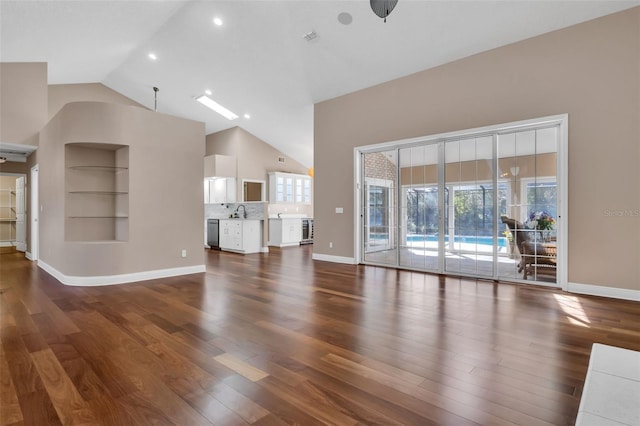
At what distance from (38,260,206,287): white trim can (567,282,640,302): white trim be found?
5469 millimetres

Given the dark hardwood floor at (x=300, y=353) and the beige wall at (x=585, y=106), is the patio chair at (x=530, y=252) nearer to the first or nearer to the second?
the beige wall at (x=585, y=106)

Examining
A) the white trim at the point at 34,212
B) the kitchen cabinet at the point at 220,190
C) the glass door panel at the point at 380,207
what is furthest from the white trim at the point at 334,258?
the white trim at the point at 34,212

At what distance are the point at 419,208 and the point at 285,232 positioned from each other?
4855 millimetres

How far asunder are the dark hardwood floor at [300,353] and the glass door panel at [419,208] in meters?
1.40

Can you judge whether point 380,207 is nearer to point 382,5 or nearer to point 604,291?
point 604,291

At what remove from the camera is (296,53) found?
5.96 metres

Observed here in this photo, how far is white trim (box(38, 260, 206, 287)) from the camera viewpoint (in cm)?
475

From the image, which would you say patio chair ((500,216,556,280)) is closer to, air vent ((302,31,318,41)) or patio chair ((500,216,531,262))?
patio chair ((500,216,531,262))

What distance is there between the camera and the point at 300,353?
2.44 m

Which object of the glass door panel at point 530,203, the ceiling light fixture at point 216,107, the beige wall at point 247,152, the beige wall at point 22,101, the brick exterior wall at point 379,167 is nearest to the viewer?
the glass door panel at point 530,203

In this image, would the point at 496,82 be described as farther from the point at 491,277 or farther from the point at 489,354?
the point at 489,354

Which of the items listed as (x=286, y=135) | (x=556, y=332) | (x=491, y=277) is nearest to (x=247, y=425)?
(x=556, y=332)

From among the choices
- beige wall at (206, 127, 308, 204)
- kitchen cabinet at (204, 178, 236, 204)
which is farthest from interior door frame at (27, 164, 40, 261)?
beige wall at (206, 127, 308, 204)

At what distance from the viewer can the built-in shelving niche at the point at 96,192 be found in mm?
5066
